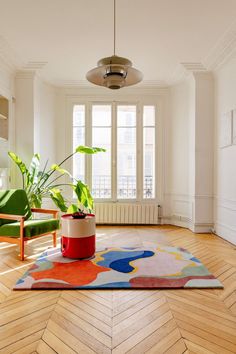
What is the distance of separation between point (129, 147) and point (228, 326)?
4293 millimetres

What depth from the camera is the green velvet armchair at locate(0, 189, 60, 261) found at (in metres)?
3.35

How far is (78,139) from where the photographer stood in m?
5.83

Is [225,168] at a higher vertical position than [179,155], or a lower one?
lower

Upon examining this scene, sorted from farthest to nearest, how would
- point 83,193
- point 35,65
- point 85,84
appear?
point 85,84 → point 35,65 → point 83,193

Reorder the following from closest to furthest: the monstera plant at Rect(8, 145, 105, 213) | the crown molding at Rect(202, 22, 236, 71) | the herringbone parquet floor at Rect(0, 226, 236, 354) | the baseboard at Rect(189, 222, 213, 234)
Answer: the herringbone parquet floor at Rect(0, 226, 236, 354), the crown molding at Rect(202, 22, 236, 71), the monstera plant at Rect(8, 145, 105, 213), the baseboard at Rect(189, 222, 213, 234)

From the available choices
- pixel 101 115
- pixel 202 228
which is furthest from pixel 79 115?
pixel 202 228

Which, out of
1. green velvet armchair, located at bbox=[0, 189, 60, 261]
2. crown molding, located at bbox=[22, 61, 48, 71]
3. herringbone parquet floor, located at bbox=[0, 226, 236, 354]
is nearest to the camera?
herringbone parquet floor, located at bbox=[0, 226, 236, 354]

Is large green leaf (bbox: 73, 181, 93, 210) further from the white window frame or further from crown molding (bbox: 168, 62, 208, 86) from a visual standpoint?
crown molding (bbox: 168, 62, 208, 86)

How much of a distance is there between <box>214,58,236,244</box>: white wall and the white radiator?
4.31 ft

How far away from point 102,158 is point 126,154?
53 centimetres

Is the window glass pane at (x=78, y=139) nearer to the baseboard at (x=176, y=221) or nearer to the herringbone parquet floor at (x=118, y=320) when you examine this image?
the baseboard at (x=176, y=221)

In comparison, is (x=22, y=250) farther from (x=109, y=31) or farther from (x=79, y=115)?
(x=79, y=115)

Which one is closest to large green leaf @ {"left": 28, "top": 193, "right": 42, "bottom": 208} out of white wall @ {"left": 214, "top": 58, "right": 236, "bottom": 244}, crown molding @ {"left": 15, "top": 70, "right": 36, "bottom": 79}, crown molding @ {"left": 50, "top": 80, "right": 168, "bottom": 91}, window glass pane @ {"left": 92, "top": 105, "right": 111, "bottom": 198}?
window glass pane @ {"left": 92, "top": 105, "right": 111, "bottom": 198}

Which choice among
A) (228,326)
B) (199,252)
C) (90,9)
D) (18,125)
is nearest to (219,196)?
(199,252)
